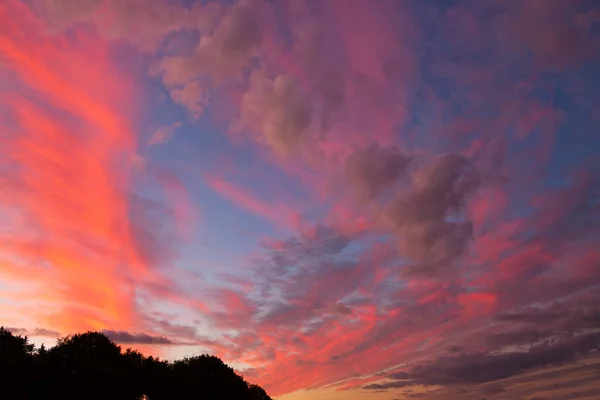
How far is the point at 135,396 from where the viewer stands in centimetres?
8331

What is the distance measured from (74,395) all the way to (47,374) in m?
5.60

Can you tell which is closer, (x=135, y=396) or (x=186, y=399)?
(x=135, y=396)

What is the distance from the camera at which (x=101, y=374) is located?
7725cm

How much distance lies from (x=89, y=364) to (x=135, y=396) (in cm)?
1185

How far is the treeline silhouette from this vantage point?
6844cm

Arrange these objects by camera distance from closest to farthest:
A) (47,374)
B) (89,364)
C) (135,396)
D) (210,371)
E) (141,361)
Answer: (47,374) < (89,364) < (135,396) < (141,361) < (210,371)

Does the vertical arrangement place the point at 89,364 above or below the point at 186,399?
above

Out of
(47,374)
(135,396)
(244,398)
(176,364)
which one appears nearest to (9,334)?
(47,374)

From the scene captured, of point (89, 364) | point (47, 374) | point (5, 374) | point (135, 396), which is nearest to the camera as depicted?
point (5, 374)

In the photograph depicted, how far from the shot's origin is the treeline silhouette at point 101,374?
6844cm

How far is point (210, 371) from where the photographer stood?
336 ft

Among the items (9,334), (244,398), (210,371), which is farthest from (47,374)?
(244,398)

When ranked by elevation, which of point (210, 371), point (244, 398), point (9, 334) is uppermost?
point (9, 334)

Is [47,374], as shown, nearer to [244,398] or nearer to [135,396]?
[135,396]
